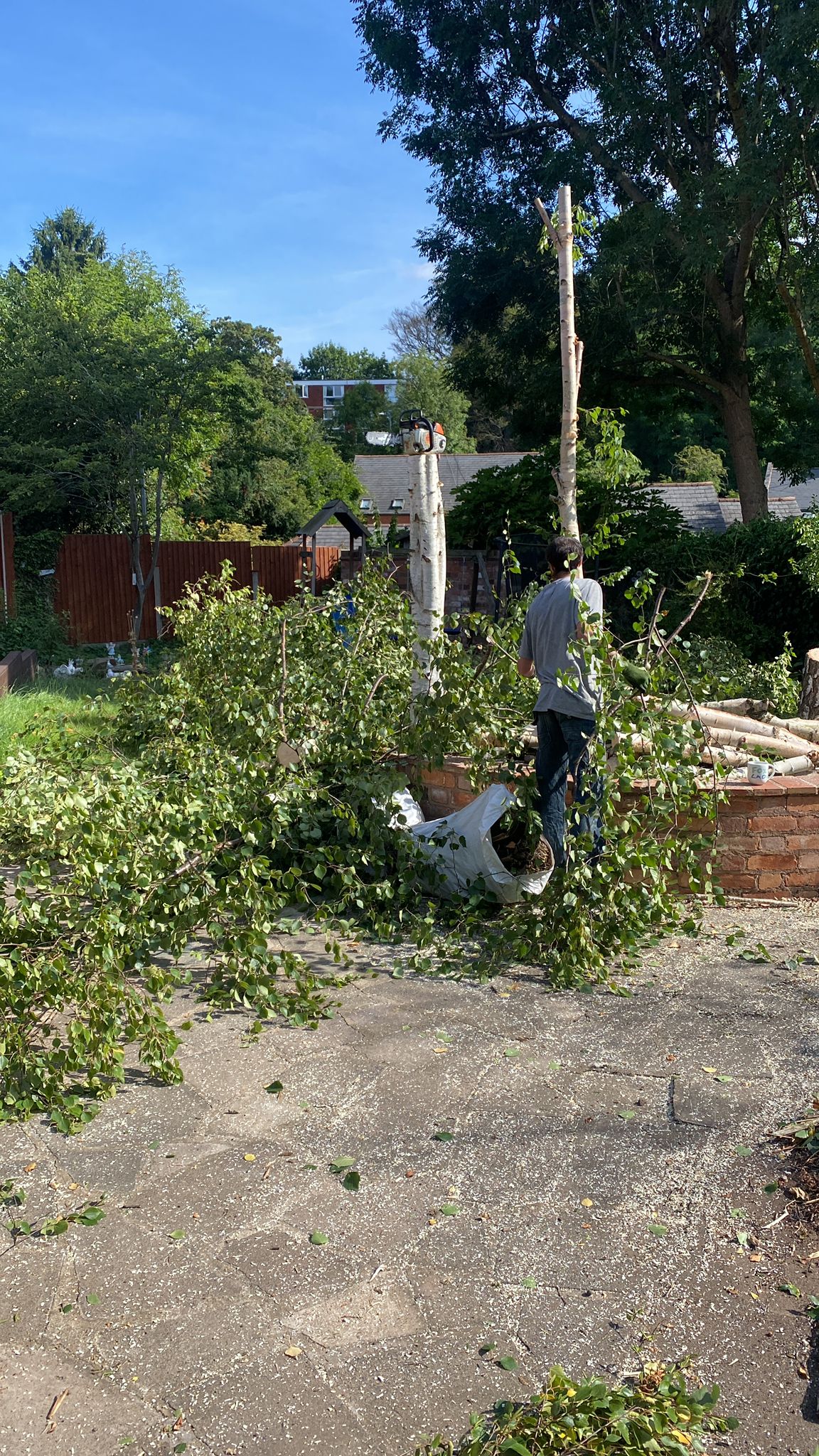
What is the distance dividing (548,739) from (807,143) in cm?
1168

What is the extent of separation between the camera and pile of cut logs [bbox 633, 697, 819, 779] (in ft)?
17.6

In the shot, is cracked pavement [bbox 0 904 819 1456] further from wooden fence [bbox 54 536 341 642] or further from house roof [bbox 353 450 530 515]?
house roof [bbox 353 450 530 515]

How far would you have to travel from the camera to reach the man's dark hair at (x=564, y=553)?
486 cm

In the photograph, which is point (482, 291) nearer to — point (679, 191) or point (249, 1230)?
point (679, 191)

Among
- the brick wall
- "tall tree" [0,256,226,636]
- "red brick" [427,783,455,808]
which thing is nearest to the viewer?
the brick wall

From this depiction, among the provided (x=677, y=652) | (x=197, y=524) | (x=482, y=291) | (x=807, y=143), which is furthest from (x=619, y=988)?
(x=197, y=524)

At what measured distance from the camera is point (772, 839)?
520 cm

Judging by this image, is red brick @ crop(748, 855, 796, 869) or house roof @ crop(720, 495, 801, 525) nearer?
red brick @ crop(748, 855, 796, 869)

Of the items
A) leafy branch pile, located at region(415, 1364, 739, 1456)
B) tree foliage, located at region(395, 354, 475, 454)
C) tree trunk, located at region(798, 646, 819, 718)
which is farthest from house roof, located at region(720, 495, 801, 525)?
leafy branch pile, located at region(415, 1364, 739, 1456)

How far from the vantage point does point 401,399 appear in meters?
52.2

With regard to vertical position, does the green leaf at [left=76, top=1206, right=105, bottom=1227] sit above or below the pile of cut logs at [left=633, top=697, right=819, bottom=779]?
below

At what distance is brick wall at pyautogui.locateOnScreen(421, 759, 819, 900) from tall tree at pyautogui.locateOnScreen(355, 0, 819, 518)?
10592 millimetres

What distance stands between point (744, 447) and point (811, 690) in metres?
10.2

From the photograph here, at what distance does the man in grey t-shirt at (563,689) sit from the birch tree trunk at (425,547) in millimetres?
1146
